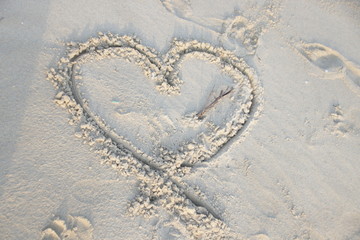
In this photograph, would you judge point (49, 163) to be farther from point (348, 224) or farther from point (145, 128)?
point (348, 224)

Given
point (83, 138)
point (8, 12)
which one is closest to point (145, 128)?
point (83, 138)

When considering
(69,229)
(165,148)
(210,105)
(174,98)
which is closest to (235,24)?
(210,105)

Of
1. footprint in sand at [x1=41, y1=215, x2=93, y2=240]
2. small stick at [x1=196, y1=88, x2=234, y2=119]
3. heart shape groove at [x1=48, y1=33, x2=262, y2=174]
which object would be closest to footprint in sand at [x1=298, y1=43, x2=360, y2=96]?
heart shape groove at [x1=48, y1=33, x2=262, y2=174]

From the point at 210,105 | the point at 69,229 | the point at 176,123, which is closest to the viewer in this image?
the point at 69,229

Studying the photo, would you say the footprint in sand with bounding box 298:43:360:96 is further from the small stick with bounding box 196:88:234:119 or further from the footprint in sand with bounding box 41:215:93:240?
the footprint in sand with bounding box 41:215:93:240

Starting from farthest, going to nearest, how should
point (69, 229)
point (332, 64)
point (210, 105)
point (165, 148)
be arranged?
point (332, 64) → point (210, 105) → point (165, 148) → point (69, 229)

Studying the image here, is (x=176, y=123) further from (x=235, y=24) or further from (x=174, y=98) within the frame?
(x=235, y=24)
